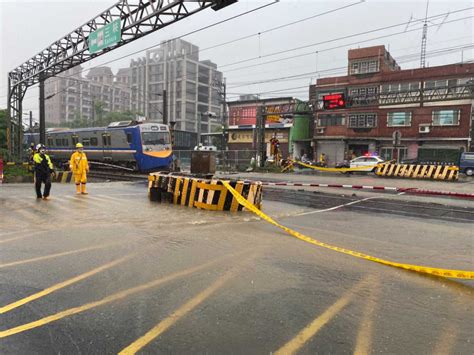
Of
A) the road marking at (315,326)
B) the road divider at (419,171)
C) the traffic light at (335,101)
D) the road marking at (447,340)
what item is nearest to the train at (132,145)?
the traffic light at (335,101)

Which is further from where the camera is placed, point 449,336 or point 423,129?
point 423,129

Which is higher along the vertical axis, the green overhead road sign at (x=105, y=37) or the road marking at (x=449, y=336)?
the green overhead road sign at (x=105, y=37)

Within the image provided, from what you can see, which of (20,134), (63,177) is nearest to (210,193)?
(63,177)

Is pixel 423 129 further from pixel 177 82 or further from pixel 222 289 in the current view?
pixel 177 82

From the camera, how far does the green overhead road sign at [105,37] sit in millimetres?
16922

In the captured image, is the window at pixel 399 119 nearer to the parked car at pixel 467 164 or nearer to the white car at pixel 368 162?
the parked car at pixel 467 164

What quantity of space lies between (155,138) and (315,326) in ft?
67.9

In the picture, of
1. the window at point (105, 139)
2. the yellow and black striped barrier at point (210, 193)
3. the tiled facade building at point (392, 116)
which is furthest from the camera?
the tiled facade building at point (392, 116)

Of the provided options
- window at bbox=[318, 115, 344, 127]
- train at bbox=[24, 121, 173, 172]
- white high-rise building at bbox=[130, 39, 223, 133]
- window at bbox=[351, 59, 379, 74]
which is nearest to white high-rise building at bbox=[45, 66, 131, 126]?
white high-rise building at bbox=[130, 39, 223, 133]

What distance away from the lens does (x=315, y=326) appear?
3205mm

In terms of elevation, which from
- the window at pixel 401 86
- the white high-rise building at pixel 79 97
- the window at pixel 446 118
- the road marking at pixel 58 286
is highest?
the white high-rise building at pixel 79 97

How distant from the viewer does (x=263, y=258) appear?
5203mm

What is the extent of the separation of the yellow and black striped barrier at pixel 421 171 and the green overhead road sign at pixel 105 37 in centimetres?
1844

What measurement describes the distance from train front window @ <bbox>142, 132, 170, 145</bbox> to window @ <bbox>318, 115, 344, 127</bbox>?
24.7m
